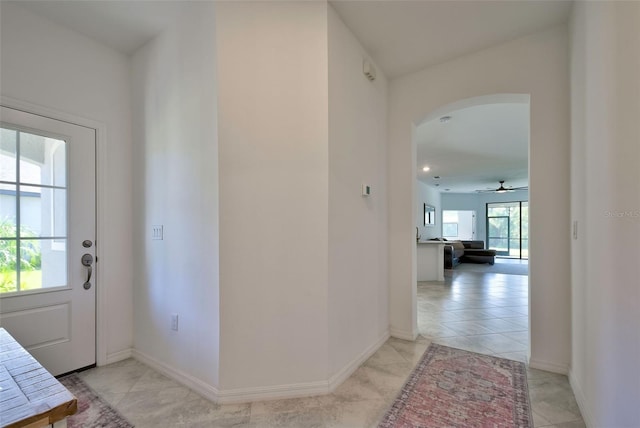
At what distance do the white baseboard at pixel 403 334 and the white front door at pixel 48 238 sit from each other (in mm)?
2782

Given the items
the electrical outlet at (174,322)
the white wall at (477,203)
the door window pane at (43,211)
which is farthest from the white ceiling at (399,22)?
the white wall at (477,203)

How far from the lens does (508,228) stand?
39.2ft

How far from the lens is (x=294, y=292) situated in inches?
79.7

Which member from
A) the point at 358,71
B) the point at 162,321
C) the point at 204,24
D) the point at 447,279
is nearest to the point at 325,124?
the point at 358,71

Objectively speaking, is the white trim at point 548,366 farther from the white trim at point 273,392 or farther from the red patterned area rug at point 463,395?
the white trim at point 273,392

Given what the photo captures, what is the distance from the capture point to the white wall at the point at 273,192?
1.94 metres

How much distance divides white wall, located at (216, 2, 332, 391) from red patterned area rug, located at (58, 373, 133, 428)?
0.65 metres

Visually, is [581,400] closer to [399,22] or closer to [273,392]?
[273,392]

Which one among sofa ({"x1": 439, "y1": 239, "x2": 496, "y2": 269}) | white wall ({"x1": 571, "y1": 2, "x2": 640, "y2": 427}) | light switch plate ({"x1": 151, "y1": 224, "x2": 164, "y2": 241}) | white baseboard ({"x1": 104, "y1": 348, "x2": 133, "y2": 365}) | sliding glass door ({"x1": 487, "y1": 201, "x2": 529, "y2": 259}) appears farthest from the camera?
sliding glass door ({"x1": 487, "y1": 201, "x2": 529, "y2": 259})

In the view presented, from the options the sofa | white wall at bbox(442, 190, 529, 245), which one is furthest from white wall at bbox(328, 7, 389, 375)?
white wall at bbox(442, 190, 529, 245)

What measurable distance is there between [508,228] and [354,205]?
12.2m

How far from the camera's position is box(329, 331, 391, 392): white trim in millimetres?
2090

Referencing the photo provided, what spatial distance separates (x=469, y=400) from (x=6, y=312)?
10.8 feet

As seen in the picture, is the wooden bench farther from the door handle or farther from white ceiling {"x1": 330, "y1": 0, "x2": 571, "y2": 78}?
white ceiling {"x1": 330, "y1": 0, "x2": 571, "y2": 78}
